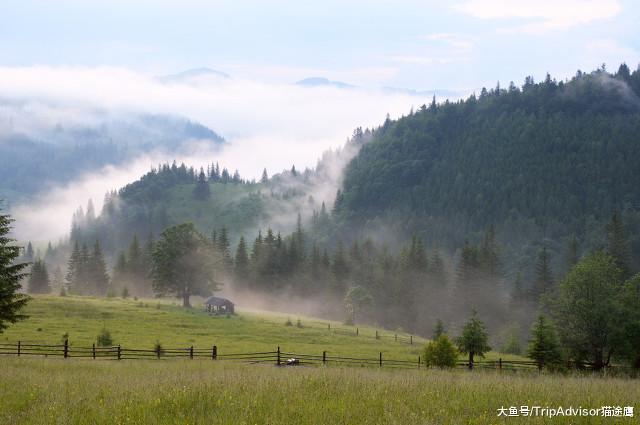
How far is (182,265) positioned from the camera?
104 m

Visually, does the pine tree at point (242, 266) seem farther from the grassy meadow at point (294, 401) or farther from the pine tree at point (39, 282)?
the grassy meadow at point (294, 401)

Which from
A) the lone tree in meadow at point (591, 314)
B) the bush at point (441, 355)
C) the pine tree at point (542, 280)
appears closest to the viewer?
the bush at point (441, 355)

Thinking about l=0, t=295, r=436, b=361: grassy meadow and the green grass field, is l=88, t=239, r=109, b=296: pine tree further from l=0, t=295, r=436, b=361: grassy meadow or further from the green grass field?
the green grass field

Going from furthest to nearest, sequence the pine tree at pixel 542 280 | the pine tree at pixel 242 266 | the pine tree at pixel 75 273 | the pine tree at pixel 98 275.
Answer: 1. the pine tree at pixel 75 273
2. the pine tree at pixel 98 275
3. the pine tree at pixel 242 266
4. the pine tree at pixel 542 280

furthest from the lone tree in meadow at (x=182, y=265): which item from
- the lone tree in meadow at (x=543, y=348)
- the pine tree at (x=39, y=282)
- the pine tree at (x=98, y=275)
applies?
the lone tree in meadow at (x=543, y=348)

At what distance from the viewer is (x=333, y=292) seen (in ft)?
425

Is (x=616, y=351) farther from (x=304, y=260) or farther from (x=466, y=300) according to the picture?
(x=304, y=260)

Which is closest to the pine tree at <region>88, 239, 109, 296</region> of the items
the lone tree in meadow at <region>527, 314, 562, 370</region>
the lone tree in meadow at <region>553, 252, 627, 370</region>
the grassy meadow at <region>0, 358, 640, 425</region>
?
the lone tree in meadow at <region>553, 252, 627, 370</region>

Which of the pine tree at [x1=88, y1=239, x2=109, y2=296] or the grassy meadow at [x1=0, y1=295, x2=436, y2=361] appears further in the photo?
the pine tree at [x1=88, y1=239, x2=109, y2=296]

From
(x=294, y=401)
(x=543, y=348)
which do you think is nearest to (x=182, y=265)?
(x=543, y=348)

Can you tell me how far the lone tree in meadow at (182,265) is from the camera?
104 meters

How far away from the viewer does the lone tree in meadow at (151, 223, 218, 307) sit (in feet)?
341

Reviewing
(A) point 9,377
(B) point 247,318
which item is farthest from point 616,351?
(B) point 247,318

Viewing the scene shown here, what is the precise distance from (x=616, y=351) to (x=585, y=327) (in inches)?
131
